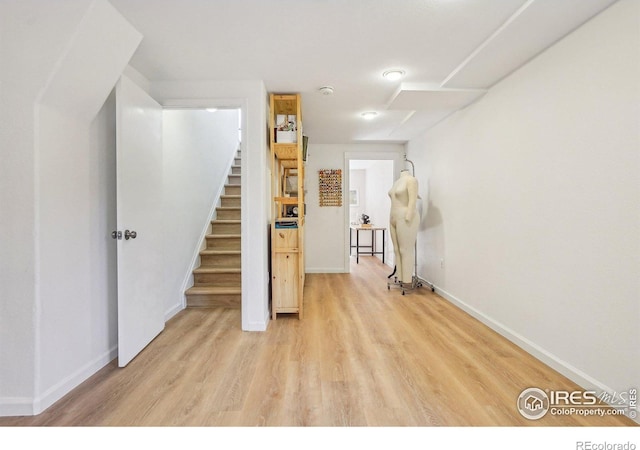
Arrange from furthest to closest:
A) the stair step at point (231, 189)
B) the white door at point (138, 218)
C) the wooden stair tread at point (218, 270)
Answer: the stair step at point (231, 189) < the wooden stair tread at point (218, 270) < the white door at point (138, 218)

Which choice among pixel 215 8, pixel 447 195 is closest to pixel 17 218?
pixel 215 8

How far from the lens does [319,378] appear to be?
183cm

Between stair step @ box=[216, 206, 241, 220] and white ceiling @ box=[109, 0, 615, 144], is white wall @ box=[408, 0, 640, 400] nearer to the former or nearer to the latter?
white ceiling @ box=[109, 0, 615, 144]

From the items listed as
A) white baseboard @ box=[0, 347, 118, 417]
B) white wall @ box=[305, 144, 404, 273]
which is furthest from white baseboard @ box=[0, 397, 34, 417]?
white wall @ box=[305, 144, 404, 273]

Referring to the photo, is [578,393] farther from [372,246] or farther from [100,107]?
[372,246]

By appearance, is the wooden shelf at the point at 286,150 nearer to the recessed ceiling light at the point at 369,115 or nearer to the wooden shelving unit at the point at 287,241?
the wooden shelving unit at the point at 287,241

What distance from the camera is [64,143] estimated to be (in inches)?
66.6

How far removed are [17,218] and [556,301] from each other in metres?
3.19

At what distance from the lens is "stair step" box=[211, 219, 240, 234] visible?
391 cm

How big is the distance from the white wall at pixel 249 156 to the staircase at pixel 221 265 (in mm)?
677

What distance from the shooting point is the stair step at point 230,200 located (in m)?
4.29

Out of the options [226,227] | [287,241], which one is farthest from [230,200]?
[287,241]

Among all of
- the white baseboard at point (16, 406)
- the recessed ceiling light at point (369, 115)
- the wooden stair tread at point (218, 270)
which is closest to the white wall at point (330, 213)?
the recessed ceiling light at point (369, 115)

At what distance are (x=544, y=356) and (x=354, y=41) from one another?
98.4 inches
